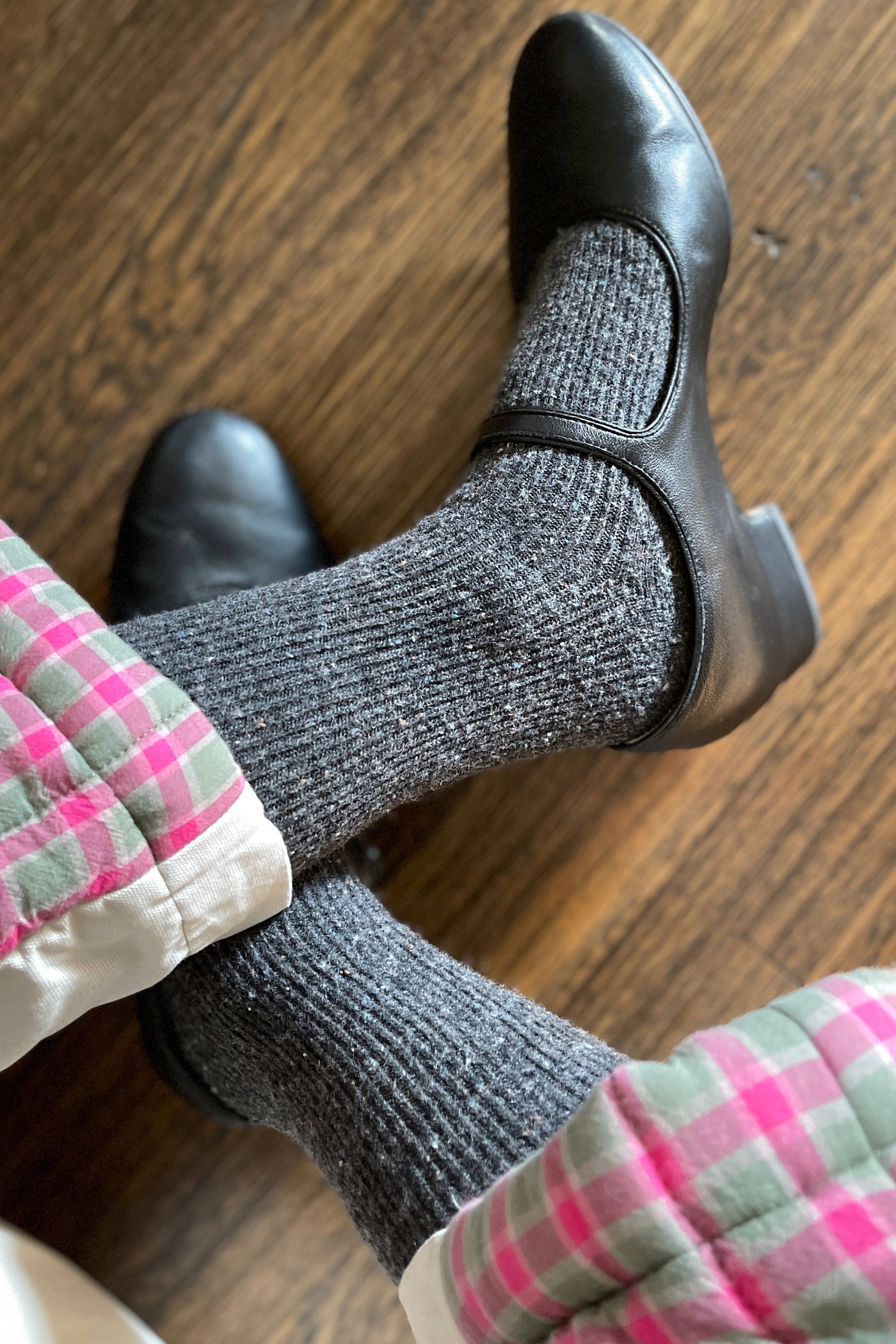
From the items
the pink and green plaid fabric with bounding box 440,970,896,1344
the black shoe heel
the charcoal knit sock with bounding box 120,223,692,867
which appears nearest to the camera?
the pink and green plaid fabric with bounding box 440,970,896,1344

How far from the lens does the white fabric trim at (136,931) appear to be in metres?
0.40

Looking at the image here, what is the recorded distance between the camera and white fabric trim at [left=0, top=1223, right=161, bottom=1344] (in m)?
0.49

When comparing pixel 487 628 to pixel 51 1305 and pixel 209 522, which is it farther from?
pixel 51 1305

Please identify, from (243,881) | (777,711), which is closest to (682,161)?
(777,711)

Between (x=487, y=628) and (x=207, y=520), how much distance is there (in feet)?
0.91

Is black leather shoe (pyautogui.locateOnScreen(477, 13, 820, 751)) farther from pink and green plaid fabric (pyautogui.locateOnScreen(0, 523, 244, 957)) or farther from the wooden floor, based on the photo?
pink and green plaid fabric (pyautogui.locateOnScreen(0, 523, 244, 957))

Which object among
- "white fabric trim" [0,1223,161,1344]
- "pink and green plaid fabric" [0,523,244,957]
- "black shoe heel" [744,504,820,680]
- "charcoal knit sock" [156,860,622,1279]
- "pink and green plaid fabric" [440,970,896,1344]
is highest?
"black shoe heel" [744,504,820,680]

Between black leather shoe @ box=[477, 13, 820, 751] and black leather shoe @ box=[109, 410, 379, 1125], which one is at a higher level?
black leather shoe @ box=[477, 13, 820, 751]

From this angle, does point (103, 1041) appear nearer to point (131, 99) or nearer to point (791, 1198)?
point (791, 1198)

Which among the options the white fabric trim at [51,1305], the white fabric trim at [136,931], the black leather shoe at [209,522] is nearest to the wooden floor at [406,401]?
the black leather shoe at [209,522]

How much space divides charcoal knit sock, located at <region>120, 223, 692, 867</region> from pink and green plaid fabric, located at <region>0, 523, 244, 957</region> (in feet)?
0.27

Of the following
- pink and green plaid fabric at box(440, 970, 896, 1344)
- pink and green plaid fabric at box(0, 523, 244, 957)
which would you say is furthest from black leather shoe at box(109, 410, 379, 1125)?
pink and green plaid fabric at box(440, 970, 896, 1344)

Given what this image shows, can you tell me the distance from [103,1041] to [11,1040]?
0.34 metres

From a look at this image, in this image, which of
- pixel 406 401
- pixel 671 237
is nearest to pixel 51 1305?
pixel 406 401
